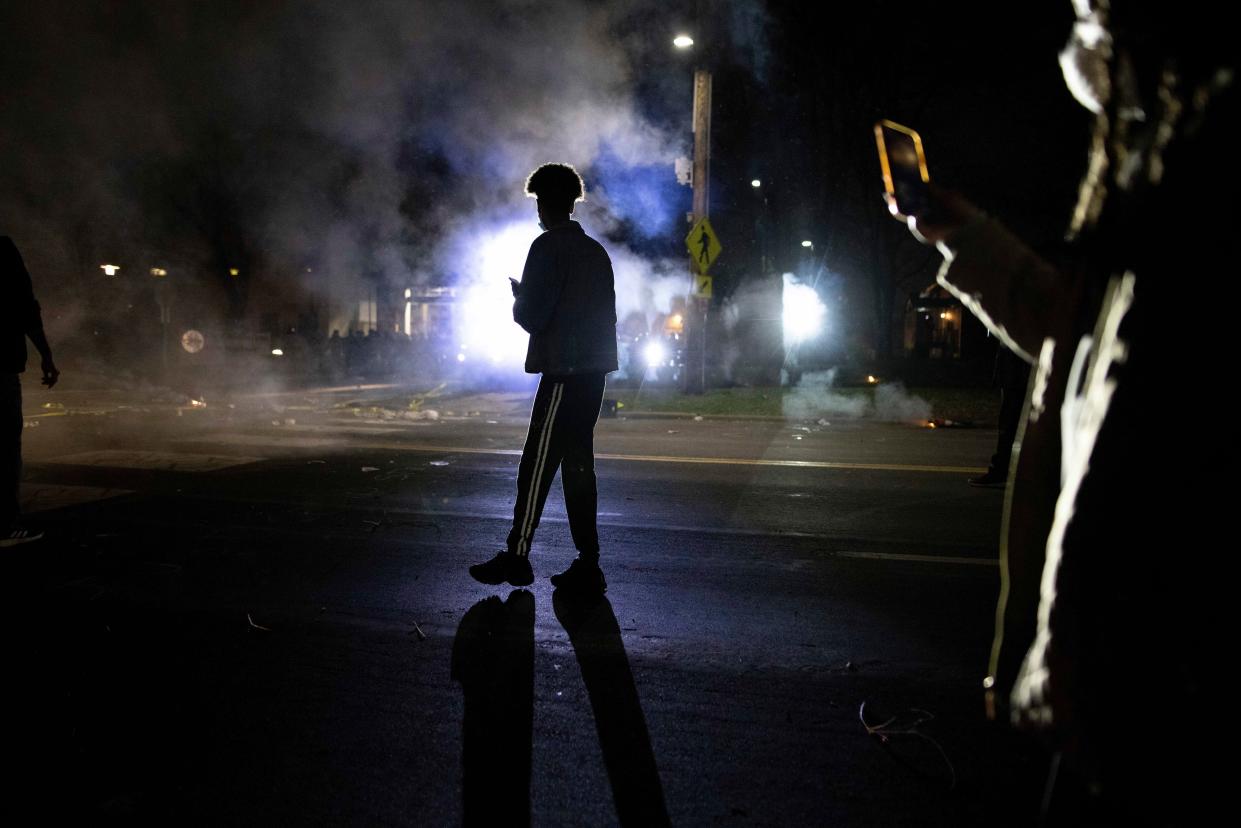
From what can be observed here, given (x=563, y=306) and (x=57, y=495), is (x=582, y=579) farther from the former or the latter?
(x=57, y=495)

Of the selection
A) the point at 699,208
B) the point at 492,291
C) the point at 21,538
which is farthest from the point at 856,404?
the point at 492,291

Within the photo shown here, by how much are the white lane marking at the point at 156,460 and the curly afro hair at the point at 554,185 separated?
4766 mm

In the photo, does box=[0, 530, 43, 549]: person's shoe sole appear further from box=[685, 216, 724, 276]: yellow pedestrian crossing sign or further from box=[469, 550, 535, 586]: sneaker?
box=[685, 216, 724, 276]: yellow pedestrian crossing sign

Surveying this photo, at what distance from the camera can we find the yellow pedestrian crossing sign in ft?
47.5

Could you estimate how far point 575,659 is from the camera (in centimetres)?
291

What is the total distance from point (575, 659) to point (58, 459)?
6912mm

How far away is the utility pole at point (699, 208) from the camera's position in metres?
15.1

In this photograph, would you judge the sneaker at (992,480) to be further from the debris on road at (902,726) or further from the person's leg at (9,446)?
the person's leg at (9,446)

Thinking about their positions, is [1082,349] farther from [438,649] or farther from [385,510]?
[385,510]

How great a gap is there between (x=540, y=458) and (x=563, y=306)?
2.18ft

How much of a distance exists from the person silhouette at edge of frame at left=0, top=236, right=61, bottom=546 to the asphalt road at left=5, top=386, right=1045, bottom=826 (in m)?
0.28

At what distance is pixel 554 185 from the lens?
3.72 m

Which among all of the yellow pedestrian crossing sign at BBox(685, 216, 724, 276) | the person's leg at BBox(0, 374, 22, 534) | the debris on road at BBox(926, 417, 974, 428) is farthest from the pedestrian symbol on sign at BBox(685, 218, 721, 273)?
the person's leg at BBox(0, 374, 22, 534)

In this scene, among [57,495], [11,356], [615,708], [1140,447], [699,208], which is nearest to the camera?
[1140,447]
